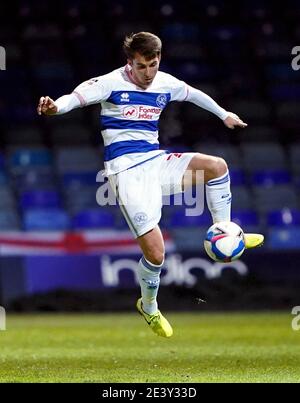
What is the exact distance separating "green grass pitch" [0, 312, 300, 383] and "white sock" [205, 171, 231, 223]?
129 centimetres

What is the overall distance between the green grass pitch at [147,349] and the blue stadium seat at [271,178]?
3.71m

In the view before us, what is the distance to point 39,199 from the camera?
1948 cm

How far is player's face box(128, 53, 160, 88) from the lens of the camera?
947cm

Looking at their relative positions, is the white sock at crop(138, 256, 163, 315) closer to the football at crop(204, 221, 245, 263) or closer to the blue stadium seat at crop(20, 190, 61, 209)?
the football at crop(204, 221, 245, 263)

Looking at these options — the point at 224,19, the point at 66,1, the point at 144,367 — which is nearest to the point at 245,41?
the point at 224,19

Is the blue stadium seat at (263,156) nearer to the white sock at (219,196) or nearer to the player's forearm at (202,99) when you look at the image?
the player's forearm at (202,99)

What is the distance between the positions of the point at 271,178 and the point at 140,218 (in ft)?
34.8

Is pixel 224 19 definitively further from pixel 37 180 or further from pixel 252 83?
pixel 37 180

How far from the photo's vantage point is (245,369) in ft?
31.5

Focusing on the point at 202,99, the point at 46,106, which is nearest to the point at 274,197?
the point at 202,99

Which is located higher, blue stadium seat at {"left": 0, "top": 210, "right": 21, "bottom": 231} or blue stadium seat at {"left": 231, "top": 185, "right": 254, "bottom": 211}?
blue stadium seat at {"left": 231, "top": 185, "right": 254, "bottom": 211}

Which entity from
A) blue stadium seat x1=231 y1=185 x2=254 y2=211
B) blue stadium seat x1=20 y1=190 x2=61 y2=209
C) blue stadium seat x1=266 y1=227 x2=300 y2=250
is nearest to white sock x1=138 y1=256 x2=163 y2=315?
blue stadium seat x1=266 y1=227 x2=300 y2=250

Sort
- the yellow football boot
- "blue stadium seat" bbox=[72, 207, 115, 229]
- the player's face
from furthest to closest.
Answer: "blue stadium seat" bbox=[72, 207, 115, 229], the yellow football boot, the player's face

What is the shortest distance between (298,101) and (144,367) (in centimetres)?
1260
